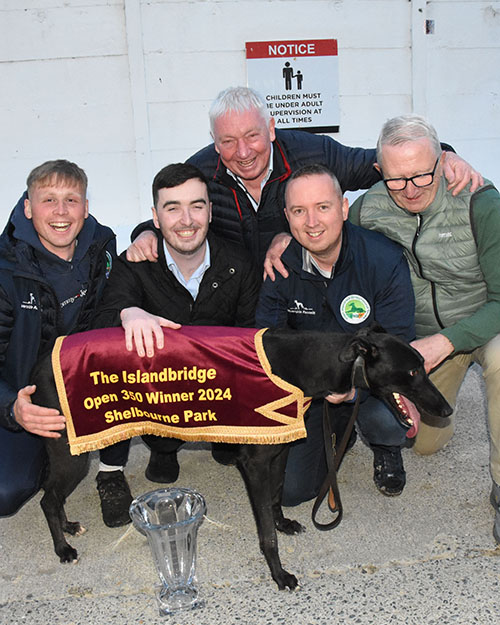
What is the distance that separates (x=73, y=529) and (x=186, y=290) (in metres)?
1.23

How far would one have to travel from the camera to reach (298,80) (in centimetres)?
488

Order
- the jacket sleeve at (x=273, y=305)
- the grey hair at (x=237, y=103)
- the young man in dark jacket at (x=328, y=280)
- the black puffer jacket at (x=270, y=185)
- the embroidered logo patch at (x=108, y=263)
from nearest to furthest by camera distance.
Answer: the young man in dark jacket at (x=328, y=280) → the jacket sleeve at (x=273, y=305) → the embroidered logo patch at (x=108, y=263) → the grey hair at (x=237, y=103) → the black puffer jacket at (x=270, y=185)

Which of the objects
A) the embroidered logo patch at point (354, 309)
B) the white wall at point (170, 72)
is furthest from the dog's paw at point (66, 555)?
the white wall at point (170, 72)

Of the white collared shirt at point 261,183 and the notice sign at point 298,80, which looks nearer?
the white collared shirt at point 261,183

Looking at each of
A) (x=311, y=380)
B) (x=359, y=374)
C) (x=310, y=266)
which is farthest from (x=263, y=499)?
(x=310, y=266)

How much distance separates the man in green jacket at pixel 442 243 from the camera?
277cm

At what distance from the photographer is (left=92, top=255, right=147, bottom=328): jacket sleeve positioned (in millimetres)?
2939

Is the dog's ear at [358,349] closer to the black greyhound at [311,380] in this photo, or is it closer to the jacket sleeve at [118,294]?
the black greyhound at [311,380]

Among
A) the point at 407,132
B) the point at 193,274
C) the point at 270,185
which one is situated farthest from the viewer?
the point at 270,185

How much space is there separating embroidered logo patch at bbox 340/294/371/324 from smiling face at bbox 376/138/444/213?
49cm

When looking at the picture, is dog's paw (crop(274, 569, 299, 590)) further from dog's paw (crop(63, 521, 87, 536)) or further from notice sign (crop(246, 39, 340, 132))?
notice sign (crop(246, 39, 340, 132))

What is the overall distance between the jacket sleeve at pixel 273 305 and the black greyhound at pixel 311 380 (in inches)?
12.8

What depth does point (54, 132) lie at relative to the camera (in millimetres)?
4871

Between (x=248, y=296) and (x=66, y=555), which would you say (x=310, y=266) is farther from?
(x=66, y=555)
